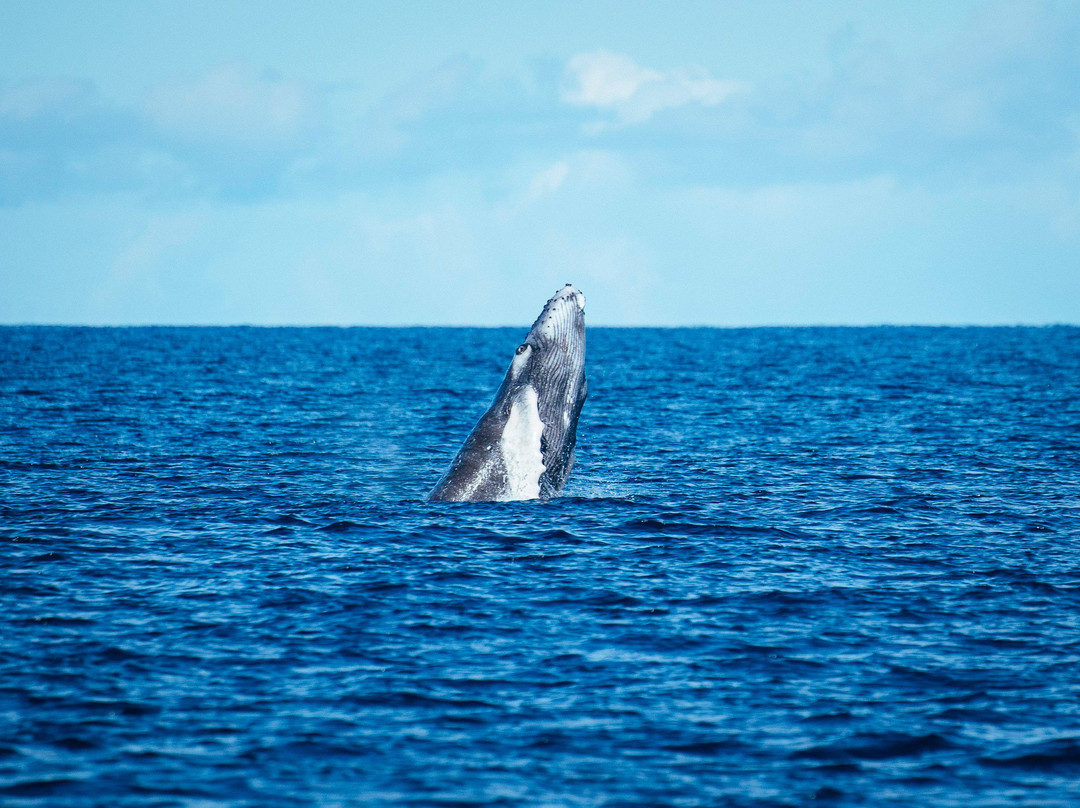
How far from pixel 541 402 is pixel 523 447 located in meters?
0.91

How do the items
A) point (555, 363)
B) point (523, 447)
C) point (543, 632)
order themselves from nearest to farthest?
point (543, 632)
point (555, 363)
point (523, 447)

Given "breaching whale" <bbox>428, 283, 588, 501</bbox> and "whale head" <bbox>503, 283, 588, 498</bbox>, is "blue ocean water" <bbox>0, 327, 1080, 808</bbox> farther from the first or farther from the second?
"whale head" <bbox>503, 283, 588, 498</bbox>

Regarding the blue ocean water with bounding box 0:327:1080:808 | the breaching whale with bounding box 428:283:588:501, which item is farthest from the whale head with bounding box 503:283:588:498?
the blue ocean water with bounding box 0:327:1080:808

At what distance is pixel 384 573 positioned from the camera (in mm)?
13734

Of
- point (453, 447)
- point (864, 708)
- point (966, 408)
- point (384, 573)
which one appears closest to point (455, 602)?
point (384, 573)

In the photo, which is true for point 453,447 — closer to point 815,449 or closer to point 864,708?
point 815,449

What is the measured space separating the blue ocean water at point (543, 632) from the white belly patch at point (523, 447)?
37cm

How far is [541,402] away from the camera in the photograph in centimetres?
1545

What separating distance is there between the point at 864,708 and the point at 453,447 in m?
17.8

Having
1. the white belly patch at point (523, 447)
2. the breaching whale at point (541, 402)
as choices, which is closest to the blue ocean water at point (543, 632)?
the white belly patch at point (523, 447)

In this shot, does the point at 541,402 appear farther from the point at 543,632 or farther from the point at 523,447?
the point at 543,632

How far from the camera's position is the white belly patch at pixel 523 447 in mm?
15461

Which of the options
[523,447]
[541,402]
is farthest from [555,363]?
[523,447]

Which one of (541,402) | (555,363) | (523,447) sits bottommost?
(523,447)
